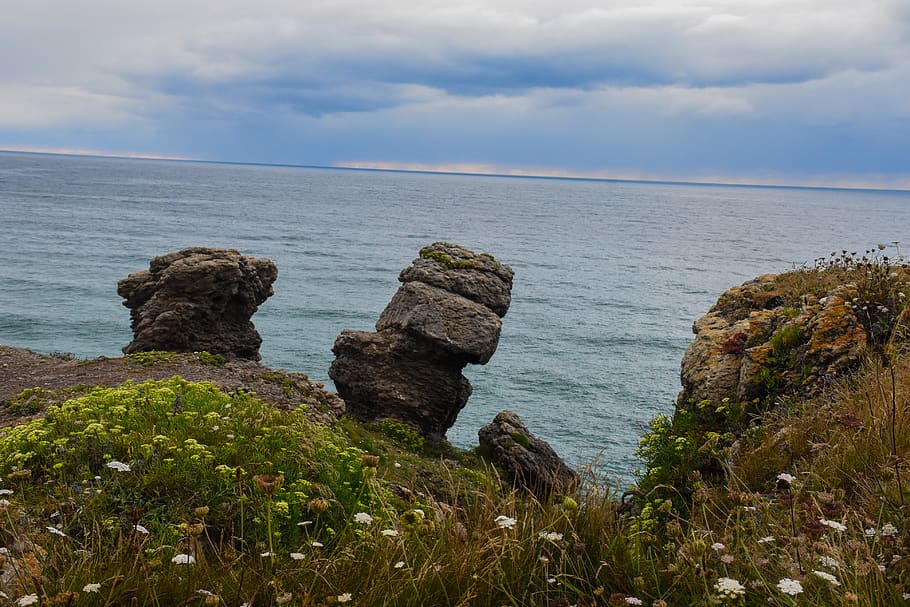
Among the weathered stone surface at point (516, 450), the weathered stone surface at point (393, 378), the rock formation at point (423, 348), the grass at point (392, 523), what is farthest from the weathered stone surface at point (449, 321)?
the grass at point (392, 523)

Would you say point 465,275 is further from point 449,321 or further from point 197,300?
point 197,300

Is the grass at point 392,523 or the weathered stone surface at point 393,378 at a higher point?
the grass at point 392,523

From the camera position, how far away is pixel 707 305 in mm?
56562

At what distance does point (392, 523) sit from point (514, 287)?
54527 millimetres

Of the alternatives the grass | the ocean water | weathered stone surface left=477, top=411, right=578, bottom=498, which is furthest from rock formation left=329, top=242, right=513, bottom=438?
the grass

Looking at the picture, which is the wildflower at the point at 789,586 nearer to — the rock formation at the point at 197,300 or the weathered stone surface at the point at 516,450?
the weathered stone surface at the point at 516,450

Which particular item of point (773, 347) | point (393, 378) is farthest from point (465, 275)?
point (773, 347)

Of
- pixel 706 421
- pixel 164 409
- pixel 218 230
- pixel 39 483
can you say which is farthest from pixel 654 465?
pixel 218 230

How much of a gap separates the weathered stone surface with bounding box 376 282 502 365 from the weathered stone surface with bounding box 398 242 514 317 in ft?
1.33

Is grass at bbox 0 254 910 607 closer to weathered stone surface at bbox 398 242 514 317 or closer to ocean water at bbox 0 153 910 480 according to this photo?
ocean water at bbox 0 153 910 480

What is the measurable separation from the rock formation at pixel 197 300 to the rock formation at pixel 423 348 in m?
2.98

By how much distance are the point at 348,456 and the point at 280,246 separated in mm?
76694

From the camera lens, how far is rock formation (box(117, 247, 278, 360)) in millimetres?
19062

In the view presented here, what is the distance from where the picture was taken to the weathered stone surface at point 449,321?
1919 centimetres
